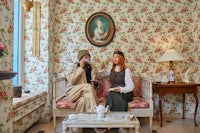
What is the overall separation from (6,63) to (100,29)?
2.28 meters

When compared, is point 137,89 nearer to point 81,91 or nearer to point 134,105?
point 134,105

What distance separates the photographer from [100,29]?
3.88 m

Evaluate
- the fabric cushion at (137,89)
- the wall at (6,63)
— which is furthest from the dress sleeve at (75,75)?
the wall at (6,63)

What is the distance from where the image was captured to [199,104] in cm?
373

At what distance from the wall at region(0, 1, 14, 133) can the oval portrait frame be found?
2.04 meters

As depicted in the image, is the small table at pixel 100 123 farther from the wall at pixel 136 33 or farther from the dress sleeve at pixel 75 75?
the wall at pixel 136 33

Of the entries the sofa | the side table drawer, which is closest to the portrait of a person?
Answer: the sofa

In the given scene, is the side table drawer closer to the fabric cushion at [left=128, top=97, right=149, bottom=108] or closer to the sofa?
the sofa

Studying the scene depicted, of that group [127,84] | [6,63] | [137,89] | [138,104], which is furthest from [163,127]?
[6,63]

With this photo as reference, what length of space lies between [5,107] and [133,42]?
8.75 feet

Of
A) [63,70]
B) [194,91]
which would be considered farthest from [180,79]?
[63,70]

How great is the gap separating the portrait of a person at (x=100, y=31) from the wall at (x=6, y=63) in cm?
208

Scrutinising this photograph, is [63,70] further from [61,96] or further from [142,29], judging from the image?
[142,29]

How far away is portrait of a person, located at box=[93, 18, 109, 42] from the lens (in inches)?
152
